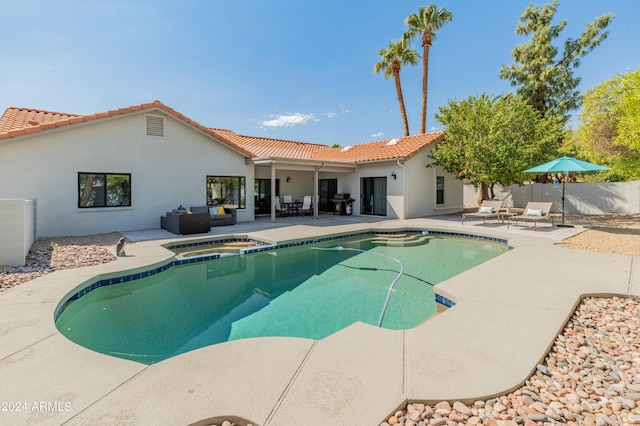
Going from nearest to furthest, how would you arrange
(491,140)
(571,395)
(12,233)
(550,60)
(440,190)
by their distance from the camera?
(571,395), (12,233), (491,140), (440,190), (550,60)

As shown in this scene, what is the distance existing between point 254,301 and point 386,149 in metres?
13.8

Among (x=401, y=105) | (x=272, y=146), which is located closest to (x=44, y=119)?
(x=272, y=146)

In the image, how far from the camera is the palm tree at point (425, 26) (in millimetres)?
22188

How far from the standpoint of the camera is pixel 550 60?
2234cm

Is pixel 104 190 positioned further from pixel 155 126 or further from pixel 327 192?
pixel 327 192

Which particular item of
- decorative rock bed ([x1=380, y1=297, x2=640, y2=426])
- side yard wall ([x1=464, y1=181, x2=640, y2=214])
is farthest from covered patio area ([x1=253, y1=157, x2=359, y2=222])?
decorative rock bed ([x1=380, y1=297, x2=640, y2=426])

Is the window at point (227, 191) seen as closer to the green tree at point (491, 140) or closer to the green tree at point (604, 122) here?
the green tree at point (491, 140)

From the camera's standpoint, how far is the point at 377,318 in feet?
16.9

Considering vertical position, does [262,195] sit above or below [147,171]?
below

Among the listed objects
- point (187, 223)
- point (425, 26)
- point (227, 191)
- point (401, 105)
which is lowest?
point (187, 223)

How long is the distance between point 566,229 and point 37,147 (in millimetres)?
18924

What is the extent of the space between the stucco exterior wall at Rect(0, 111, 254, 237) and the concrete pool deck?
24.1 feet

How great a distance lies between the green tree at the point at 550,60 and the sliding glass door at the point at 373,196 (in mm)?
14962

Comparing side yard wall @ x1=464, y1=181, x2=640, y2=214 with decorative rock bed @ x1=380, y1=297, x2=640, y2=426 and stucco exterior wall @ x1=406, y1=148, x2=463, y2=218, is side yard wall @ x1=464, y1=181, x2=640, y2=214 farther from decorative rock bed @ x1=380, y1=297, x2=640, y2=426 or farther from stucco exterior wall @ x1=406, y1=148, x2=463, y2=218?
decorative rock bed @ x1=380, y1=297, x2=640, y2=426
